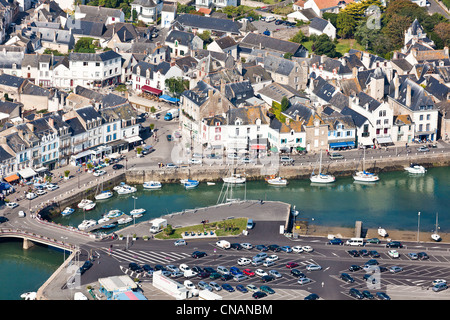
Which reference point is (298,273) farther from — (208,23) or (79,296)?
(208,23)

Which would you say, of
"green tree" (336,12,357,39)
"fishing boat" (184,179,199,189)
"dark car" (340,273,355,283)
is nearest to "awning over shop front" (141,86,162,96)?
"fishing boat" (184,179,199,189)

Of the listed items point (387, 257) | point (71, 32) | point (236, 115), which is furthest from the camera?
point (71, 32)

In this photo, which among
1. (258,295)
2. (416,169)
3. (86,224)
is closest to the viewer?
(258,295)

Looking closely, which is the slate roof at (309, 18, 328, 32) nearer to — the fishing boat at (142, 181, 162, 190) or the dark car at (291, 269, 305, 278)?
the fishing boat at (142, 181, 162, 190)

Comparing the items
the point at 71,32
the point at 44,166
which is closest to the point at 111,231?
the point at 44,166

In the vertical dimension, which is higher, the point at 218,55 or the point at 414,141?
the point at 218,55

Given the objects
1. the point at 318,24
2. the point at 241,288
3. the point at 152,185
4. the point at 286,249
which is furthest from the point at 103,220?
the point at 318,24

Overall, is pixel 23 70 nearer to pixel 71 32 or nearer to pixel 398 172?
pixel 71 32

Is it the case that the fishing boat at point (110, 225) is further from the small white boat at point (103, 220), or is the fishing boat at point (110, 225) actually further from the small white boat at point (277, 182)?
the small white boat at point (277, 182)
